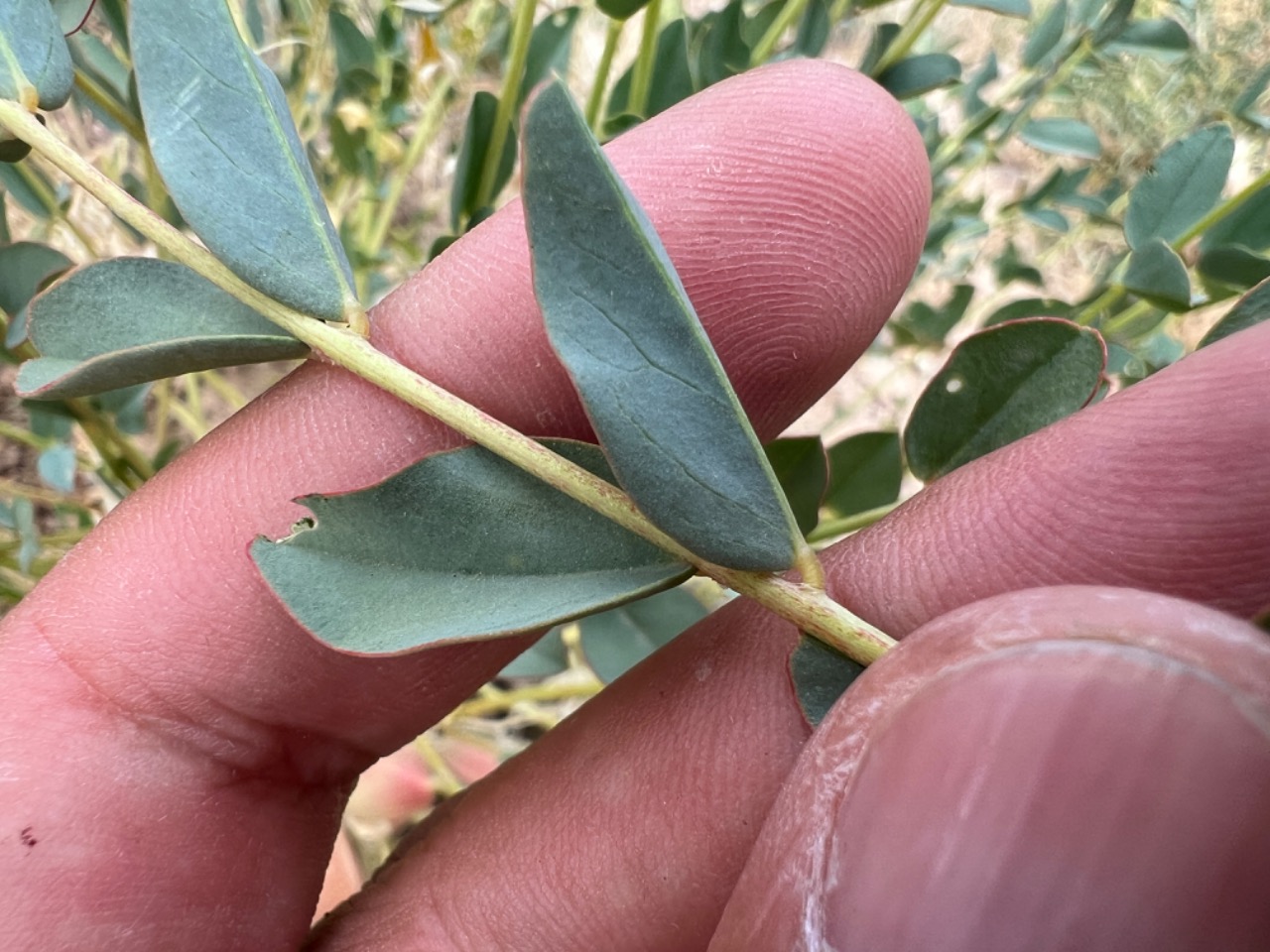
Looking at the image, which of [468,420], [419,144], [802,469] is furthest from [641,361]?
[419,144]

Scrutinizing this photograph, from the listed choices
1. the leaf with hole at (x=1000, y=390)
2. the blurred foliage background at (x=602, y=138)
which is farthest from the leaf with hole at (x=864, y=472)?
the leaf with hole at (x=1000, y=390)

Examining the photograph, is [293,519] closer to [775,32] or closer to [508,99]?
[508,99]

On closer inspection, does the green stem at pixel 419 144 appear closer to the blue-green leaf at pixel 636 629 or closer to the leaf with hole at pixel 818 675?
the blue-green leaf at pixel 636 629

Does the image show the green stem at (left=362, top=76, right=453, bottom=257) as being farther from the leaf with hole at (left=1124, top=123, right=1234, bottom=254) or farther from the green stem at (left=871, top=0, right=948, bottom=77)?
the leaf with hole at (left=1124, top=123, right=1234, bottom=254)

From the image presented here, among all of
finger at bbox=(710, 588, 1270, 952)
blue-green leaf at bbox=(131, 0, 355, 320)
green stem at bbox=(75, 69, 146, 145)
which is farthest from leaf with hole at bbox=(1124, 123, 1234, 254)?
green stem at bbox=(75, 69, 146, 145)

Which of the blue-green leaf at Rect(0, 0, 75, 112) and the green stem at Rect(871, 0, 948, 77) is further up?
the blue-green leaf at Rect(0, 0, 75, 112)

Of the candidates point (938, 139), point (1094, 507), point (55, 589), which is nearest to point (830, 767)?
point (1094, 507)
